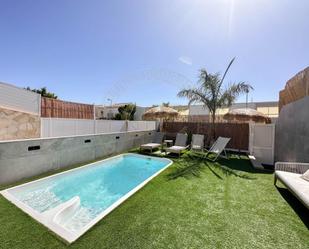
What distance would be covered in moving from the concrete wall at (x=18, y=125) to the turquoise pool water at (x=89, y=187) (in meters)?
3.20

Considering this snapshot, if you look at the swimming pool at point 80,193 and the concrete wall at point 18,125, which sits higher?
the concrete wall at point 18,125

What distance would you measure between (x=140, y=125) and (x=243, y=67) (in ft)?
27.7

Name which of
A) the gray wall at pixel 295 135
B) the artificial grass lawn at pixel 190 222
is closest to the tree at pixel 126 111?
the gray wall at pixel 295 135

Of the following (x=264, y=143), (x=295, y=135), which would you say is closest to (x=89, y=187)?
(x=295, y=135)

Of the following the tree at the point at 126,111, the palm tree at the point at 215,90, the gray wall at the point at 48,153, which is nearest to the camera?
the gray wall at the point at 48,153

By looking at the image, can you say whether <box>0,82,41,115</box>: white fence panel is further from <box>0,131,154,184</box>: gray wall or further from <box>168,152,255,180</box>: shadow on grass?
<box>168,152,255,180</box>: shadow on grass

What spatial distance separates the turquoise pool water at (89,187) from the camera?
4.47 meters

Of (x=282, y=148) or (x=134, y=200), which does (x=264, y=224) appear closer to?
(x=134, y=200)

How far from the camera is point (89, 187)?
19.9 feet

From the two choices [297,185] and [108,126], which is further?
[108,126]

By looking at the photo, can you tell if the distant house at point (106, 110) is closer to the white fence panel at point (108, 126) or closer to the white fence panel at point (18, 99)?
the white fence panel at point (108, 126)

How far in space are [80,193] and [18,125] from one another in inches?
190

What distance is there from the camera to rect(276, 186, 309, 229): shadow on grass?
3.51 metres

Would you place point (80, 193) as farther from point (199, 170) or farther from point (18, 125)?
point (18, 125)
